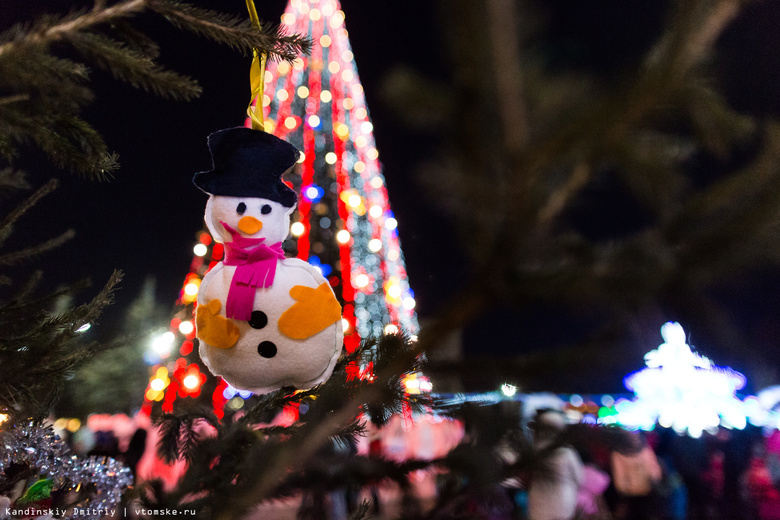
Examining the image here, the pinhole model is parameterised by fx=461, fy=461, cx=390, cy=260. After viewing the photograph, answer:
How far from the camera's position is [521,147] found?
258 mm

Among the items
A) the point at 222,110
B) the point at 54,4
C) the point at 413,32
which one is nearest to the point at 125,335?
the point at 413,32

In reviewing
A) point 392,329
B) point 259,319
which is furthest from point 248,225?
point 392,329

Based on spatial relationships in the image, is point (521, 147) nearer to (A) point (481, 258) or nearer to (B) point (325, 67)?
(A) point (481, 258)

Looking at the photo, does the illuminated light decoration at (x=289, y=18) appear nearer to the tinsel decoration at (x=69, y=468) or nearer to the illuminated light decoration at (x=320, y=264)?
the illuminated light decoration at (x=320, y=264)

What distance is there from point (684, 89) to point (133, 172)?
423 centimetres

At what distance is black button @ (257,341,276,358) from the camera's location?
90cm

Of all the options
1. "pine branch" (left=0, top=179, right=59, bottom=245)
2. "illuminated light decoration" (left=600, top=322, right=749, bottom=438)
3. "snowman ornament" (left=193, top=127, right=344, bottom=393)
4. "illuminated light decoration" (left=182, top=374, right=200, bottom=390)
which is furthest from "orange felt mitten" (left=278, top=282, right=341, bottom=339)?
"illuminated light decoration" (left=600, top=322, right=749, bottom=438)

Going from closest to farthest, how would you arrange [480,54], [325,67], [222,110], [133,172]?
1. [480,54]
2. [222,110]
3. [133,172]
4. [325,67]

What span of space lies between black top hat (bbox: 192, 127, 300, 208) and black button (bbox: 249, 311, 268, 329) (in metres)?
0.25

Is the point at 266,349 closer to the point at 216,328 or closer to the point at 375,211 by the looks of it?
the point at 216,328

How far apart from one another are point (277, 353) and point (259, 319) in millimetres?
75

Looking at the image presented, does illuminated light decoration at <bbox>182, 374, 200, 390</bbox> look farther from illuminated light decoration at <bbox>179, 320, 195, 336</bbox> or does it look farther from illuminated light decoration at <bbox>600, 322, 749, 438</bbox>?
illuminated light decoration at <bbox>600, 322, 749, 438</bbox>

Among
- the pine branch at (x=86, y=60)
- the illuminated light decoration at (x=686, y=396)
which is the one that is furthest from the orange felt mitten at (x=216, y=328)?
the illuminated light decoration at (x=686, y=396)

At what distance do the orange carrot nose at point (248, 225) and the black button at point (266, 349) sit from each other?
23 centimetres
